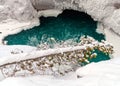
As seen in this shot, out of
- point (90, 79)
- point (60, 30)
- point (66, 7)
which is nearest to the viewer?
point (90, 79)

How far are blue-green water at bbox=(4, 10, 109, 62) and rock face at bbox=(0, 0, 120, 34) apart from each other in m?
0.28

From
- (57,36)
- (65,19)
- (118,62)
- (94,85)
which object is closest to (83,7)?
(65,19)

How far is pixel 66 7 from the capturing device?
8.72m

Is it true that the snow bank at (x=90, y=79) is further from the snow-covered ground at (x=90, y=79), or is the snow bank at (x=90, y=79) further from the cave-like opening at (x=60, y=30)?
the cave-like opening at (x=60, y=30)

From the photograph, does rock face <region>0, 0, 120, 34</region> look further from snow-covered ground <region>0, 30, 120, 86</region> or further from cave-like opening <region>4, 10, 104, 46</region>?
snow-covered ground <region>0, 30, 120, 86</region>

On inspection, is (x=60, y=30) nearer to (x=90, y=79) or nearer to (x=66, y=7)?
(x=66, y=7)

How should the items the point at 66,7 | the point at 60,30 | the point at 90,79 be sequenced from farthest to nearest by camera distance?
1. the point at 66,7
2. the point at 60,30
3. the point at 90,79

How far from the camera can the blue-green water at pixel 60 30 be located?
751 centimetres

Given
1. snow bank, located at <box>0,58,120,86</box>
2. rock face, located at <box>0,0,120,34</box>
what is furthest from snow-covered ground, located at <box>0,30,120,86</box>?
rock face, located at <box>0,0,120,34</box>

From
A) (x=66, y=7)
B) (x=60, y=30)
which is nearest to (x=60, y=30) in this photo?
(x=60, y=30)

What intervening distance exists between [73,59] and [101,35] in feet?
13.5

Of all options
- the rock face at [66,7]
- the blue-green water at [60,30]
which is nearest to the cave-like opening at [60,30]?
the blue-green water at [60,30]

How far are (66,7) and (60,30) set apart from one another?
1043mm

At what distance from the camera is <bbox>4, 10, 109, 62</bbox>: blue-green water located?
7508mm
